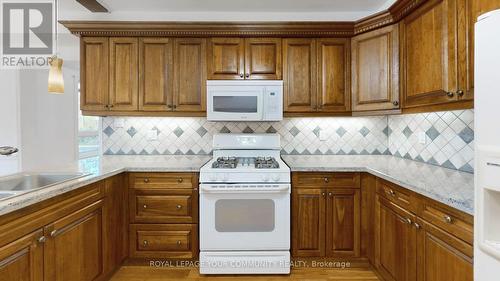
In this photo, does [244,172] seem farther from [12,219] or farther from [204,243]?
[12,219]

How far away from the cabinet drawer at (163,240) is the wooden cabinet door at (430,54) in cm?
205

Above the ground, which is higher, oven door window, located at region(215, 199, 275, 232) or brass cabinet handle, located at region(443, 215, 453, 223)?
brass cabinet handle, located at region(443, 215, 453, 223)

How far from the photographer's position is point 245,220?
245cm

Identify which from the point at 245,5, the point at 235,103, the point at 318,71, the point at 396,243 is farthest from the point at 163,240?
the point at 245,5

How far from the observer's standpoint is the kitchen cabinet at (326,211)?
2.56 m

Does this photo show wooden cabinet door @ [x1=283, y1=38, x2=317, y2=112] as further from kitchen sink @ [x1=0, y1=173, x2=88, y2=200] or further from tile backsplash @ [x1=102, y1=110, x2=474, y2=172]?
kitchen sink @ [x1=0, y1=173, x2=88, y2=200]

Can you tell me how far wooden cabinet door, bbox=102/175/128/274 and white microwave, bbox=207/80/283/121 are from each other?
3.23 ft

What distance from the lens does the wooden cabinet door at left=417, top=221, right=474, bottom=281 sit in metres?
1.33

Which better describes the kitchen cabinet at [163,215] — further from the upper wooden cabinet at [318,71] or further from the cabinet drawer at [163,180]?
the upper wooden cabinet at [318,71]

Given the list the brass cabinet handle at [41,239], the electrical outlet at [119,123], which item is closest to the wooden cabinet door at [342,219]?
the brass cabinet handle at [41,239]

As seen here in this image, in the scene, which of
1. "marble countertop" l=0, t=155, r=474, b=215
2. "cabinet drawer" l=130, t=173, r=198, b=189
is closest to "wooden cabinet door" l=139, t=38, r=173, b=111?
"marble countertop" l=0, t=155, r=474, b=215

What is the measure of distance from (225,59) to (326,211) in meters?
1.66

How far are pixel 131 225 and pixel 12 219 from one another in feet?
4.30

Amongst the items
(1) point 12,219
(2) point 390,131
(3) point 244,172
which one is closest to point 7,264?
(1) point 12,219
